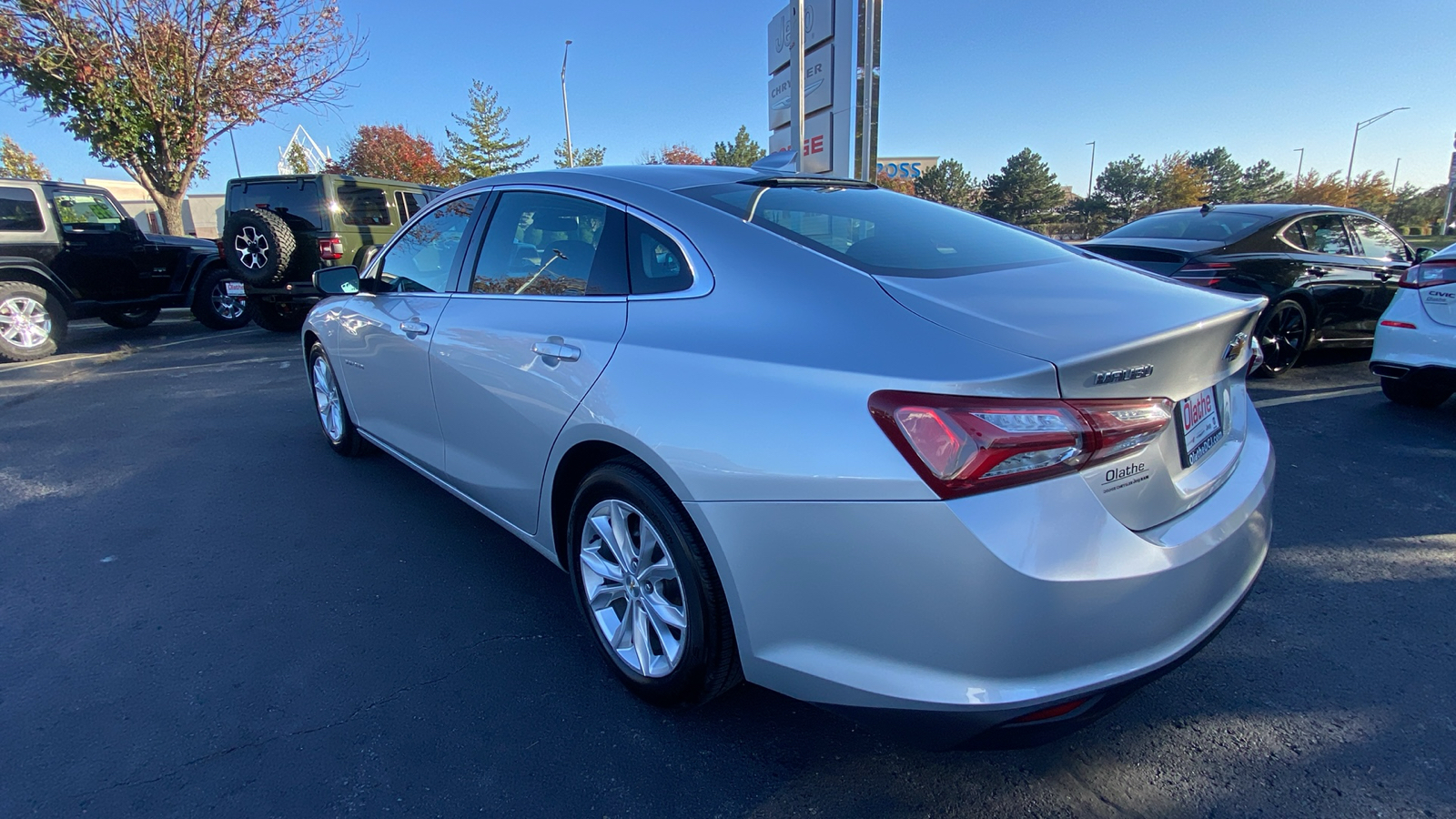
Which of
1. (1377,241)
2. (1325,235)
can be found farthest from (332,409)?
(1377,241)

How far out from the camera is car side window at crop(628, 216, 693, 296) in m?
2.11

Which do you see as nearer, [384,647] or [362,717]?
[362,717]

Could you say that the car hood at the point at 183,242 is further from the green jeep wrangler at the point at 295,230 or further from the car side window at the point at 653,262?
the car side window at the point at 653,262

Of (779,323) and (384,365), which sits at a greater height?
(779,323)

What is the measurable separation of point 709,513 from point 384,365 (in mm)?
2416

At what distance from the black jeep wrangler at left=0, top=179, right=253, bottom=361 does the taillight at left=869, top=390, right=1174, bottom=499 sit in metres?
11.1

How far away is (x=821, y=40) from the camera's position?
11.0 m

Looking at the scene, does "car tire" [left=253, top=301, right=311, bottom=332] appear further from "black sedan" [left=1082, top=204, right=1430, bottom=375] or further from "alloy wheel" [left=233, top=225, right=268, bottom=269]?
"black sedan" [left=1082, top=204, right=1430, bottom=375]

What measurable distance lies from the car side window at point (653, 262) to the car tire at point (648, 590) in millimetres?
527

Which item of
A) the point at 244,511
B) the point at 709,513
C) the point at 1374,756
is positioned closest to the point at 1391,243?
the point at 1374,756

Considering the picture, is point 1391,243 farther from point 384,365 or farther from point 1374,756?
point 384,365

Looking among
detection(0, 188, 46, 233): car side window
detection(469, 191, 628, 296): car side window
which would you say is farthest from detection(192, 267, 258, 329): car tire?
detection(469, 191, 628, 296): car side window

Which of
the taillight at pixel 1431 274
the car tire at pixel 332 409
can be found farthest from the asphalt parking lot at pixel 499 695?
the taillight at pixel 1431 274

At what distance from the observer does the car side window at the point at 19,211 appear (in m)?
8.41
